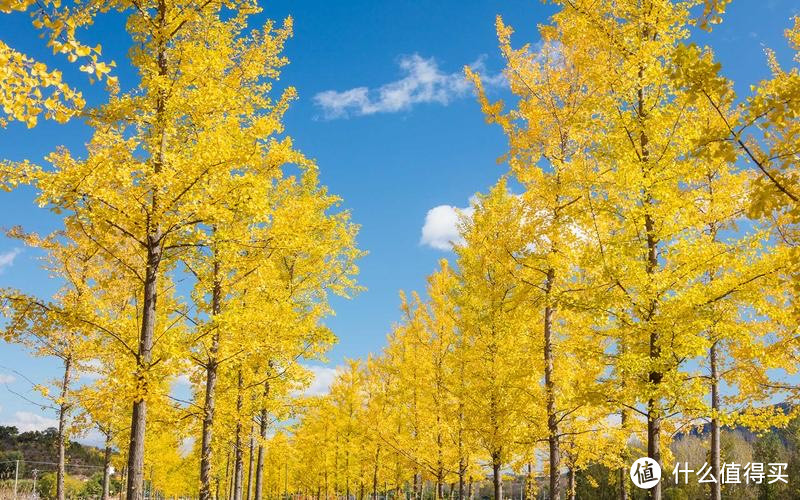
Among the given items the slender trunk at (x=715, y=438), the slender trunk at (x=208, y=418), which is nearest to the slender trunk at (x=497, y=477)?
the slender trunk at (x=715, y=438)

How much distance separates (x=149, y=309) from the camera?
7.57 meters

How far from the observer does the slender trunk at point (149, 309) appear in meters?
7.14

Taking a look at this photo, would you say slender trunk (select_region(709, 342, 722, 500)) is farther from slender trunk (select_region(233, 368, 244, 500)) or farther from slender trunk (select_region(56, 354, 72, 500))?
slender trunk (select_region(56, 354, 72, 500))

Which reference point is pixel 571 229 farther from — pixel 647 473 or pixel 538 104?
pixel 647 473

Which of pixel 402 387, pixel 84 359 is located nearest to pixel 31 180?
pixel 84 359

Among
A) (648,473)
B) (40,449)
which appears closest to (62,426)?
(648,473)

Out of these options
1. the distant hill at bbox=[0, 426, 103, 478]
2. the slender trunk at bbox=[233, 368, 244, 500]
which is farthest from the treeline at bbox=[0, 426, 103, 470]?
the slender trunk at bbox=[233, 368, 244, 500]

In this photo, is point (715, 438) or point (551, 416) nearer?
point (551, 416)

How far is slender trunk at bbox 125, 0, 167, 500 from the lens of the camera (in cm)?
714

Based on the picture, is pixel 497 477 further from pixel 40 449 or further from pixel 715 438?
pixel 40 449

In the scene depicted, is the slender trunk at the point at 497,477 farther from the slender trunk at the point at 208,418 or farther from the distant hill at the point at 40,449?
the distant hill at the point at 40,449

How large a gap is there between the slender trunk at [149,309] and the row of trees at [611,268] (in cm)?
584

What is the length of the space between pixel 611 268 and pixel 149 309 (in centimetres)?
640

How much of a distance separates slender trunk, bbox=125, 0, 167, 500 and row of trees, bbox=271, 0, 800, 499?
19.2ft
